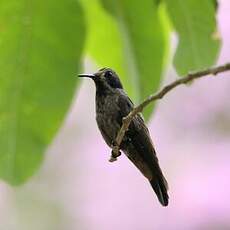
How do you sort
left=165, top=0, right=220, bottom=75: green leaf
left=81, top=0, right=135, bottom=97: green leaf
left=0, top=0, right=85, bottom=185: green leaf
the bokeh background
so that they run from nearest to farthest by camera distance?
1. left=165, top=0, right=220, bottom=75: green leaf
2. left=0, top=0, right=85, bottom=185: green leaf
3. left=81, top=0, right=135, bottom=97: green leaf
4. the bokeh background

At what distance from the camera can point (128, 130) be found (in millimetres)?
1681

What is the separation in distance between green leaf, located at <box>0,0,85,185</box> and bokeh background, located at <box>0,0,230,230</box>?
1952 mm

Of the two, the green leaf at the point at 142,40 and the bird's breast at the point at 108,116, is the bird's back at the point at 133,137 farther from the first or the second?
the green leaf at the point at 142,40

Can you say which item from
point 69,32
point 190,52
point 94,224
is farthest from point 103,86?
point 94,224

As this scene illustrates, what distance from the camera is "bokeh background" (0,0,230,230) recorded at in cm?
441

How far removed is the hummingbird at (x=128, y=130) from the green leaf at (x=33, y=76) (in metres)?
0.63

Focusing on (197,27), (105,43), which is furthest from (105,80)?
(105,43)

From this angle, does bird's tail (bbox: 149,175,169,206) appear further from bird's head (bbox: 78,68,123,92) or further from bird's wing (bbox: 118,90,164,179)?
bird's head (bbox: 78,68,123,92)

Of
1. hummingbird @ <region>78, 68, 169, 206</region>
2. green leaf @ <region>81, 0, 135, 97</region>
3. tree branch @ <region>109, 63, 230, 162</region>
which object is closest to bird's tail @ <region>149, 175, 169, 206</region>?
hummingbird @ <region>78, 68, 169, 206</region>

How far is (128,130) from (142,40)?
0.93 m

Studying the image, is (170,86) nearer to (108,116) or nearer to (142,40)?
(108,116)

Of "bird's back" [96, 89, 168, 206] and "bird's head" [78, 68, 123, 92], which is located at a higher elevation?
"bird's head" [78, 68, 123, 92]

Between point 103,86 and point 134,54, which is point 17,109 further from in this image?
point 103,86

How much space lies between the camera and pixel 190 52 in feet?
7.39
